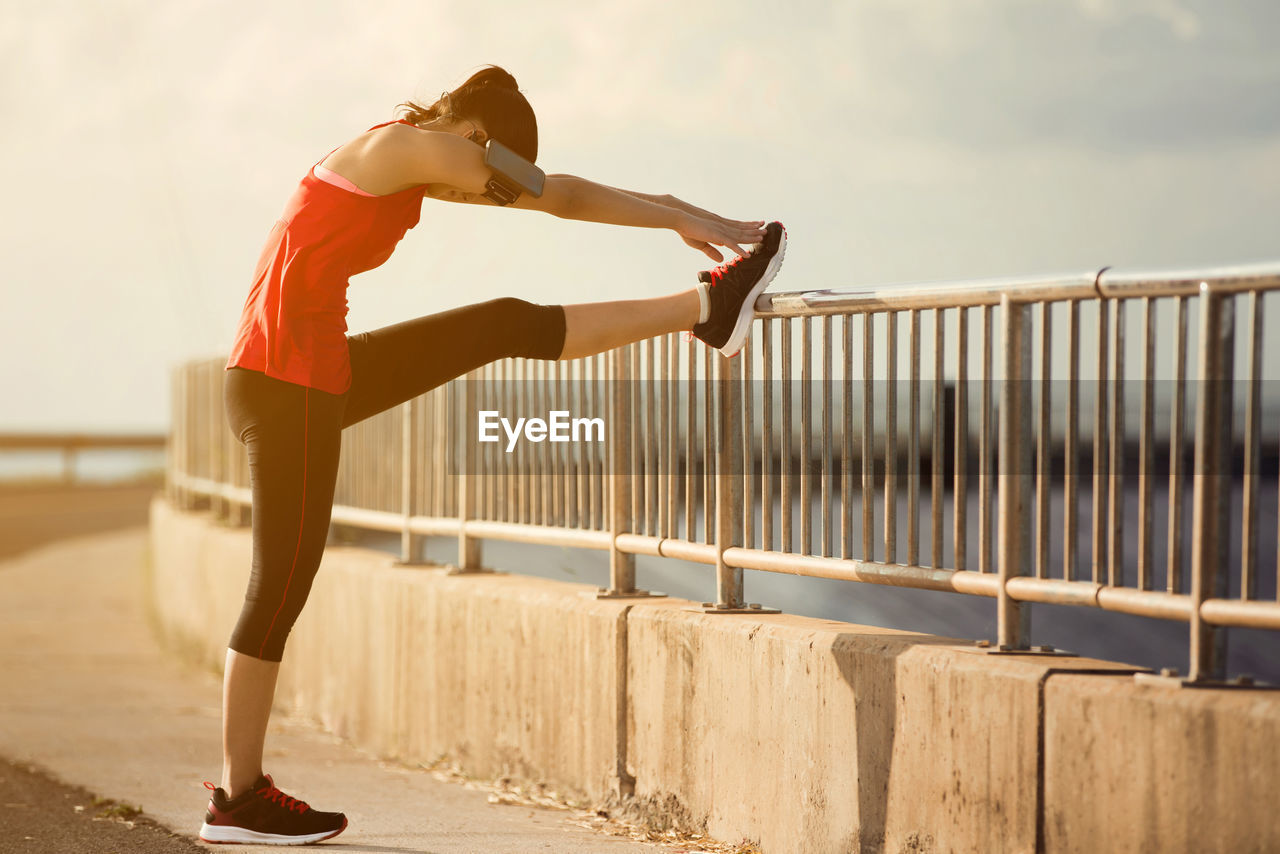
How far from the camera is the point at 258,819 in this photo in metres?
4.03

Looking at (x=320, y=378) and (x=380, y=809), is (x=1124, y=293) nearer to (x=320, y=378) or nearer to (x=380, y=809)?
(x=320, y=378)

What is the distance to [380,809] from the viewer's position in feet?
16.8

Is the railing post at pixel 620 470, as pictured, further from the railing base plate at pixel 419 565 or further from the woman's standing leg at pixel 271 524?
the railing base plate at pixel 419 565

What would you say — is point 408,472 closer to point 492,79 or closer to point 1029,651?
point 492,79

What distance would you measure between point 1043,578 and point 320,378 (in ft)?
6.40

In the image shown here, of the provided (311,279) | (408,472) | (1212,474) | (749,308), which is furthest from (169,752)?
(1212,474)

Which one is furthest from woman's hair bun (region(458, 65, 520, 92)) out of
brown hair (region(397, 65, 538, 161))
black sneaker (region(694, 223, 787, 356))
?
black sneaker (region(694, 223, 787, 356))

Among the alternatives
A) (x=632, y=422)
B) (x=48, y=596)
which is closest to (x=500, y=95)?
(x=632, y=422)

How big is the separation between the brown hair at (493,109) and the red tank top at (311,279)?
0.21 meters

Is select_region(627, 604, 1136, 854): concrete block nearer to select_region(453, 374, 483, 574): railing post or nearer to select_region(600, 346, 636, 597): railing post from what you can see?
select_region(600, 346, 636, 597): railing post

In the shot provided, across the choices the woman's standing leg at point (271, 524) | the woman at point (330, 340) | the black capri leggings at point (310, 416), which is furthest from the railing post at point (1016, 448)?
the woman's standing leg at point (271, 524)

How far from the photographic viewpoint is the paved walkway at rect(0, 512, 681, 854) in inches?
183

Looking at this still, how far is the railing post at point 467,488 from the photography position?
637 cm

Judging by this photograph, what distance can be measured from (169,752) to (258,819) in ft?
9.48
